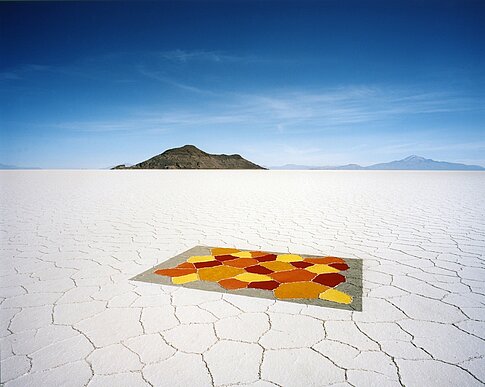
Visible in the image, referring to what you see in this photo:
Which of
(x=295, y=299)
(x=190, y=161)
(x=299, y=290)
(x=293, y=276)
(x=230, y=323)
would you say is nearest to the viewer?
(x=230, y=323)

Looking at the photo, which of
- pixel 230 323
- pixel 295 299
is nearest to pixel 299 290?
pixel 295 299

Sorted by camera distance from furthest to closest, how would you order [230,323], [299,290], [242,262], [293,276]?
1. [242,262]
2. [293,276]
3. [299,290]
4. [230,323]

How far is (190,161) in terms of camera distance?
9156 centimetres

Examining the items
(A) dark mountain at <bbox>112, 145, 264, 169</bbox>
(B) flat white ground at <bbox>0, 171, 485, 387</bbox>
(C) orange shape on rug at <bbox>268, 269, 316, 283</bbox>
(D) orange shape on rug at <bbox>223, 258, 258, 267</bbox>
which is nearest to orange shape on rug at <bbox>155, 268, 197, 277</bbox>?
(B) flat white ground at <bbox>0, 171, 485, 387</bbox>

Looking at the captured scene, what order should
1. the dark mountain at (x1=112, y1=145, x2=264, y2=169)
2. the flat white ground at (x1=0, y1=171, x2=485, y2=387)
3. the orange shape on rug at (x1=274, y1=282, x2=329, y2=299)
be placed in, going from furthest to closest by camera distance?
the dark mountain at (x1=112, y1=145, x2=264, y2=169) → the orange shape on rug at (x1=274, y1=282, x2=329, y2=299) → the flat white ground at (x1=0, y1=171, x2=485, y2=387)

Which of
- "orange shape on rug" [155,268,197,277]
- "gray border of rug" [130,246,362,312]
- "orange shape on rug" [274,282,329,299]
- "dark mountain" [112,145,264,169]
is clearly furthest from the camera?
"dark mountain" [112,145,264,169]

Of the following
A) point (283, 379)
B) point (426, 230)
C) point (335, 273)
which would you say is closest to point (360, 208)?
point (426, 230)

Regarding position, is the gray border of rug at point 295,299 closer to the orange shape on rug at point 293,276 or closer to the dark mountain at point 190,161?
the orange shape on rug at point 293,276

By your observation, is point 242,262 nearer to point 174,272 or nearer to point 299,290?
point 174,272

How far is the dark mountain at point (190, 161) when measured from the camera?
3430 inches

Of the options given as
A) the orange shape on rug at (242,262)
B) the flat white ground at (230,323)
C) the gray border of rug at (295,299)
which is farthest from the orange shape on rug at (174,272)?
the orange shape on rug at (242,262)

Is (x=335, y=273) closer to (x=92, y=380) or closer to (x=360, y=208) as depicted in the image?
(x=92, y=380)

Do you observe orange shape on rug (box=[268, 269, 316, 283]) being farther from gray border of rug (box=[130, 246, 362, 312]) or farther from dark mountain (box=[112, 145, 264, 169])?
dark mountain (box=[112, 145, 264, 169])

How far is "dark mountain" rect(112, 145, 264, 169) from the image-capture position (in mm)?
87125
